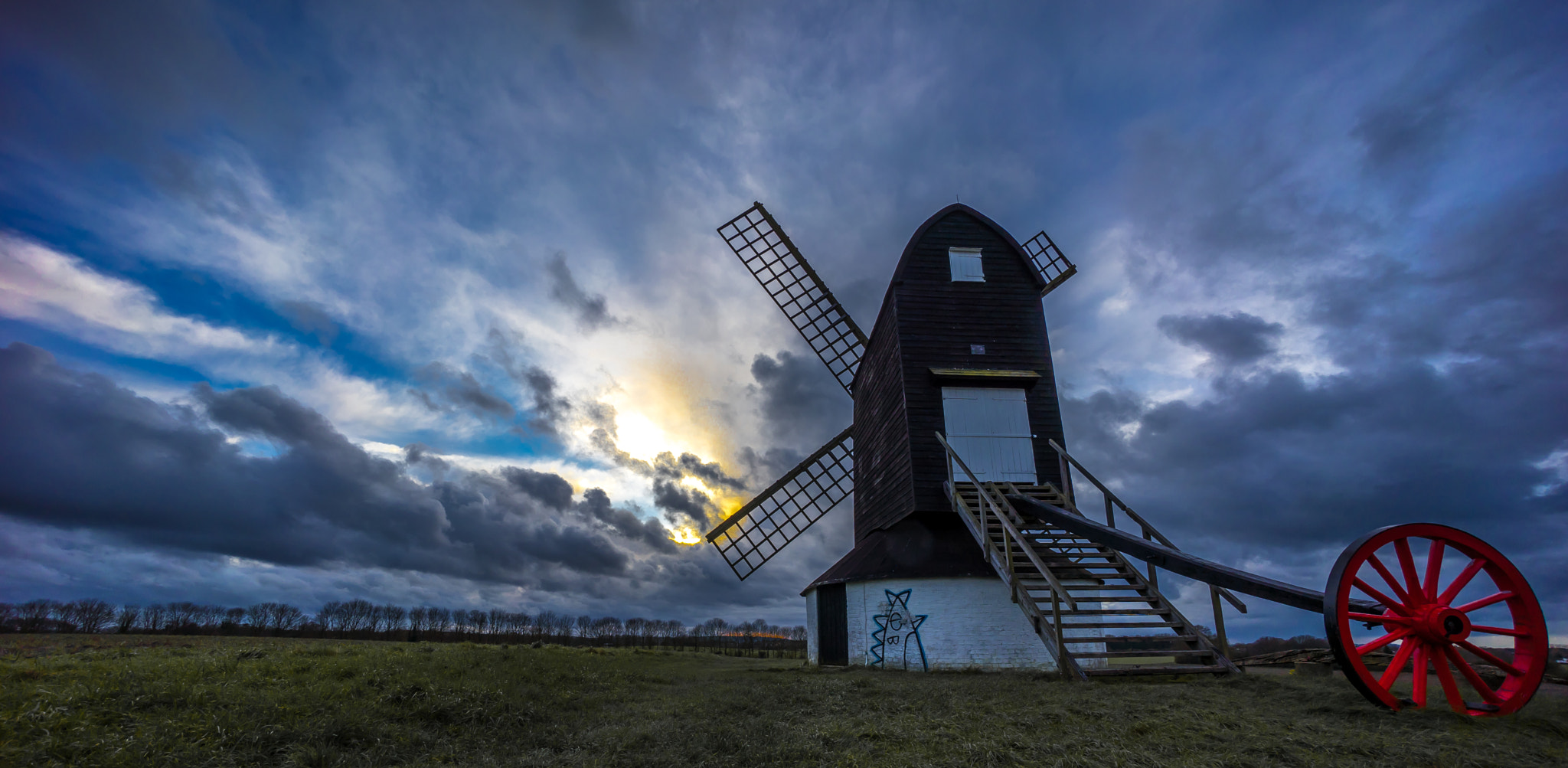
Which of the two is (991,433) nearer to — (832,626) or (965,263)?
(965,263)

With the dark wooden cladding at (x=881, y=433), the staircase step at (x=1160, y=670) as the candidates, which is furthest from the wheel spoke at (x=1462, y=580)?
the dark wooden cladding at (x=881, y=433)

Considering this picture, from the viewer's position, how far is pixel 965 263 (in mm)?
21109

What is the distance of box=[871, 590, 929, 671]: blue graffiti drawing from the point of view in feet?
53.5

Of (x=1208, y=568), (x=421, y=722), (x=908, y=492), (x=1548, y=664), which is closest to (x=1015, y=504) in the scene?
(x=908, y=492)

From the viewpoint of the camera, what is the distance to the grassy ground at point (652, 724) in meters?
5.38

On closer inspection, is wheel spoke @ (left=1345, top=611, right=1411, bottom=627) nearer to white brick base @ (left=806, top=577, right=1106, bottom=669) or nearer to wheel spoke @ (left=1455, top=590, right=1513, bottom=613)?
wheel spoke @ (left=1455, top=590, right=1513, bottom=613)

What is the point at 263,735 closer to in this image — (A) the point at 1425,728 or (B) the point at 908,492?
(A) the point at 1425,728

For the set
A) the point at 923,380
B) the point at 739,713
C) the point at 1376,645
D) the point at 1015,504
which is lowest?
the point at 739,713

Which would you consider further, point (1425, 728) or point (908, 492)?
point (908, 492)

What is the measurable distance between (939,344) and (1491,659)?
13.9 metres

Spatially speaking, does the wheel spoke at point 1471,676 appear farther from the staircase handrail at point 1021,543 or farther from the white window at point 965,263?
the white window at point 965,263

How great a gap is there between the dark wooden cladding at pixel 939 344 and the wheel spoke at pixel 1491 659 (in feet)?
37.5

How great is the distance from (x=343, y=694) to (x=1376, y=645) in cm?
1183

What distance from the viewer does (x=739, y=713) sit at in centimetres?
908
